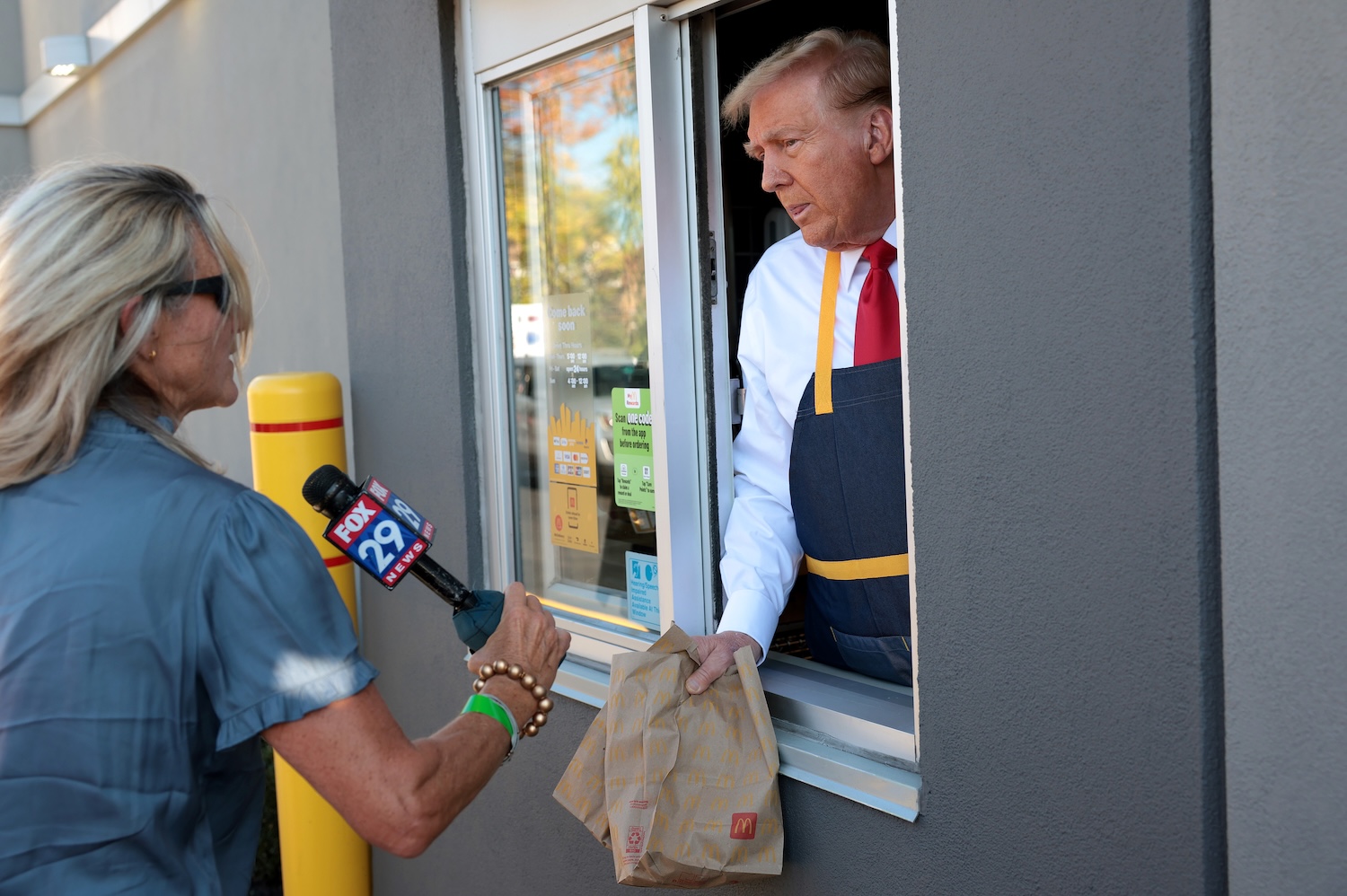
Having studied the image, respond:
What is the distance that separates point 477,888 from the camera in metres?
3.52

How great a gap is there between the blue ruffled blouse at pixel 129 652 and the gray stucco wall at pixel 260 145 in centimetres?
216

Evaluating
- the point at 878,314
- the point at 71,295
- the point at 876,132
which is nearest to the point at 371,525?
the point at 71,295

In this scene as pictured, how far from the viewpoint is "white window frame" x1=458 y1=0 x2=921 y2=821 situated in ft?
7.43

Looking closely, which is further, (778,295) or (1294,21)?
(778,295)

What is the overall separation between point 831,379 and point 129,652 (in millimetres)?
1504

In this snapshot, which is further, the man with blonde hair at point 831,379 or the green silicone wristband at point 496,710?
the man with blonde hair at point 831,379

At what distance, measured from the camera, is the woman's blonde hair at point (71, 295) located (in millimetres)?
1535

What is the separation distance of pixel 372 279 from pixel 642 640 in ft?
5.19

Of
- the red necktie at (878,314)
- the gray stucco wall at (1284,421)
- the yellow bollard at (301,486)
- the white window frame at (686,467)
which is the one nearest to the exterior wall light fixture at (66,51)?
the yellow bollard at (301,486)

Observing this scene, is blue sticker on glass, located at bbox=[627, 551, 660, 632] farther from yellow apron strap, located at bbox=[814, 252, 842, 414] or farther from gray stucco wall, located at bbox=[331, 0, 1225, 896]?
gray stucco wall, located at bbox=[331, 0, 1225, 896]

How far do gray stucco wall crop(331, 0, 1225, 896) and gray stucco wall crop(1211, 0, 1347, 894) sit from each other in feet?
0.15

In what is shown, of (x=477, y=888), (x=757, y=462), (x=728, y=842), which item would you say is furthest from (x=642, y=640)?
(x=477, y=888)

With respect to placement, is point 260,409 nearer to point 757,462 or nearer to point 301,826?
point 301,826

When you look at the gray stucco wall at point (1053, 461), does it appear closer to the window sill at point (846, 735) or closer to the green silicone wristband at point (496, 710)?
the window sill at point (846, 735)
